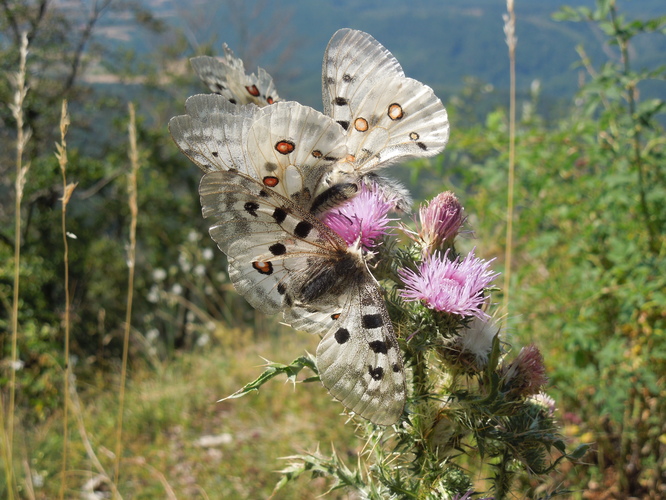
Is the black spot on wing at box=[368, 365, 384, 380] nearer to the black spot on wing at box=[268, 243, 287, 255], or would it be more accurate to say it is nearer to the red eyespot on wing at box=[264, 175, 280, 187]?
the black spot on wing at box=[268, 243, 287, 255]

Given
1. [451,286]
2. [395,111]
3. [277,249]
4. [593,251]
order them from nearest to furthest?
[451,286], [277,249], [395,111], [593,251]

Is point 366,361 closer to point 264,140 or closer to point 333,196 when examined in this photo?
point 333,196

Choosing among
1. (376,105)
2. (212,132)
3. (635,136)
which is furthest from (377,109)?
(635,136)

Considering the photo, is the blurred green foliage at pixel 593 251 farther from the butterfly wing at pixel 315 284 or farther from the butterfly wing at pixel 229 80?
the butterfly wing at pixel 229 80

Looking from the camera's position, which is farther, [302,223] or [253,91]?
[253,91]

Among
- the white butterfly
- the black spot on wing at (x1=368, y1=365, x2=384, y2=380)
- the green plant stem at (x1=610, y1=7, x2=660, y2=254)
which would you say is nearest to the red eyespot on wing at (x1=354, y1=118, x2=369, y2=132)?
the white butterfly
